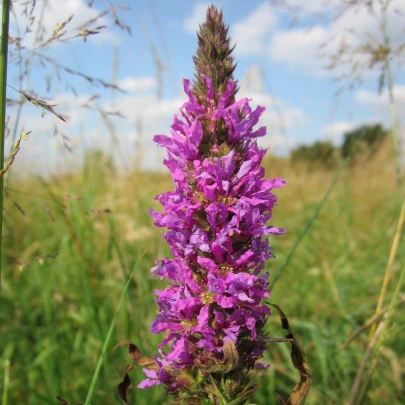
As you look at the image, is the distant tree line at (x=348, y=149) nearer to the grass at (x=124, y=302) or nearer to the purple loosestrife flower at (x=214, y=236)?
the grass at (x=124, y=302)

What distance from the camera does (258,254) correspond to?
136 cm

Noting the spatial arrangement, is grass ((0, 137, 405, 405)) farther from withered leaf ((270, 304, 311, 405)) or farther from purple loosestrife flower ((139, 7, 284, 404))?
withered leaf ((270, 304, 311, 405))

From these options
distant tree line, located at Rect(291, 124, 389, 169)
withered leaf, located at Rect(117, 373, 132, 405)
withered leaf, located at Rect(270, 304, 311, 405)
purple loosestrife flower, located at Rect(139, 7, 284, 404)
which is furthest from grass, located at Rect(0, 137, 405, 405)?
distant tree line, located at Rect(291, 124, 389, 169)

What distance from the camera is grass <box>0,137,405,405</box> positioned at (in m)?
2.64

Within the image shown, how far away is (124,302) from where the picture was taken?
10.6ft

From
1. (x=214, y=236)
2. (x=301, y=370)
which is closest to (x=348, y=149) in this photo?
(x=301, y=370)

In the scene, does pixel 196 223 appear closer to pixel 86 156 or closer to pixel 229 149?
pixel 229 149

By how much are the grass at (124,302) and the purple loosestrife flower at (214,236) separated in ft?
0.86

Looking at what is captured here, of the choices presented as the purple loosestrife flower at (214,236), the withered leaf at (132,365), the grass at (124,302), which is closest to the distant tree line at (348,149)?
the grass at (124,302)

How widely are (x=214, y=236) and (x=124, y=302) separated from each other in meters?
2.08

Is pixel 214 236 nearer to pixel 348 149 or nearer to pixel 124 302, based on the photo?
pixel 124 302

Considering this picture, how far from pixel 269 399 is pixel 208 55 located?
2312mm

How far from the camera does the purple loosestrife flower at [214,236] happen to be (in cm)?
128

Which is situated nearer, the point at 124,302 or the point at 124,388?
the point at 124,388
